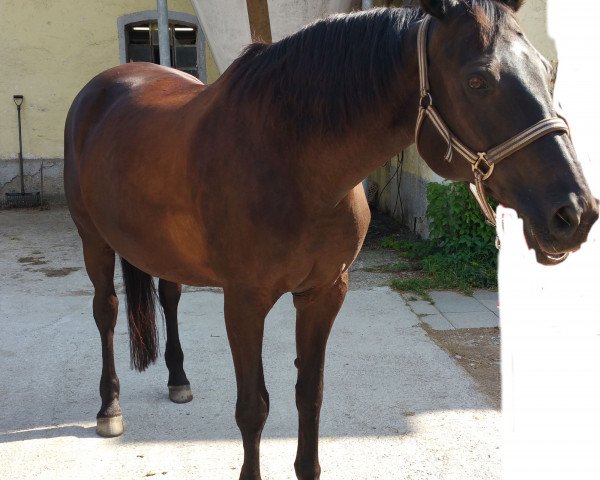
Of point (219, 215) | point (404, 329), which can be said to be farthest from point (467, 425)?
point (219, 215)

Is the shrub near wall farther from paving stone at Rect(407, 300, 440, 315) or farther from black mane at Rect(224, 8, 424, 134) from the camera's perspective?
black mane at Rect(224, 8, 424, 134)

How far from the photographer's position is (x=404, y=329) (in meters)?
4.46

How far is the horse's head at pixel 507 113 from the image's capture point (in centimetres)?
143

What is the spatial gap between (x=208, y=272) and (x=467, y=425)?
151cm

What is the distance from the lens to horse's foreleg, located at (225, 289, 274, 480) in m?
2.12

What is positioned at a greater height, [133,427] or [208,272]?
[208,272]

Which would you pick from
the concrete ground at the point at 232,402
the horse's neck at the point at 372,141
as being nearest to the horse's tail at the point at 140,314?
the concrete ground at the point at 232,402

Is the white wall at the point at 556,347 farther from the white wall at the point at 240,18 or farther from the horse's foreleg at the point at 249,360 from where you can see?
the white wall at the point at 240,18

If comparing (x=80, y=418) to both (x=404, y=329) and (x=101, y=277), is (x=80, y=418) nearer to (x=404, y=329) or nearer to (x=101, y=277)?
(x=101, y=277)

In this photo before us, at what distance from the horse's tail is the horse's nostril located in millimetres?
2326

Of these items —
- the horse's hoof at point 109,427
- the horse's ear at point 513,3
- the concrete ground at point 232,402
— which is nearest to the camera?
the horse's ear at point 513,3

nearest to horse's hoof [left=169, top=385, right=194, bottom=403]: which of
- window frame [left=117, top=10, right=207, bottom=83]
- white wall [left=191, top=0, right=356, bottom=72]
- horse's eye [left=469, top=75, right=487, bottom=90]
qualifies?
horse's eye [left=469, top=75, right=487, bottom=90]

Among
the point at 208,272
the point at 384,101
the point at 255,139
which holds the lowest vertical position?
the point at 208,272

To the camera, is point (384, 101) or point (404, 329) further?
point (404, 329)
